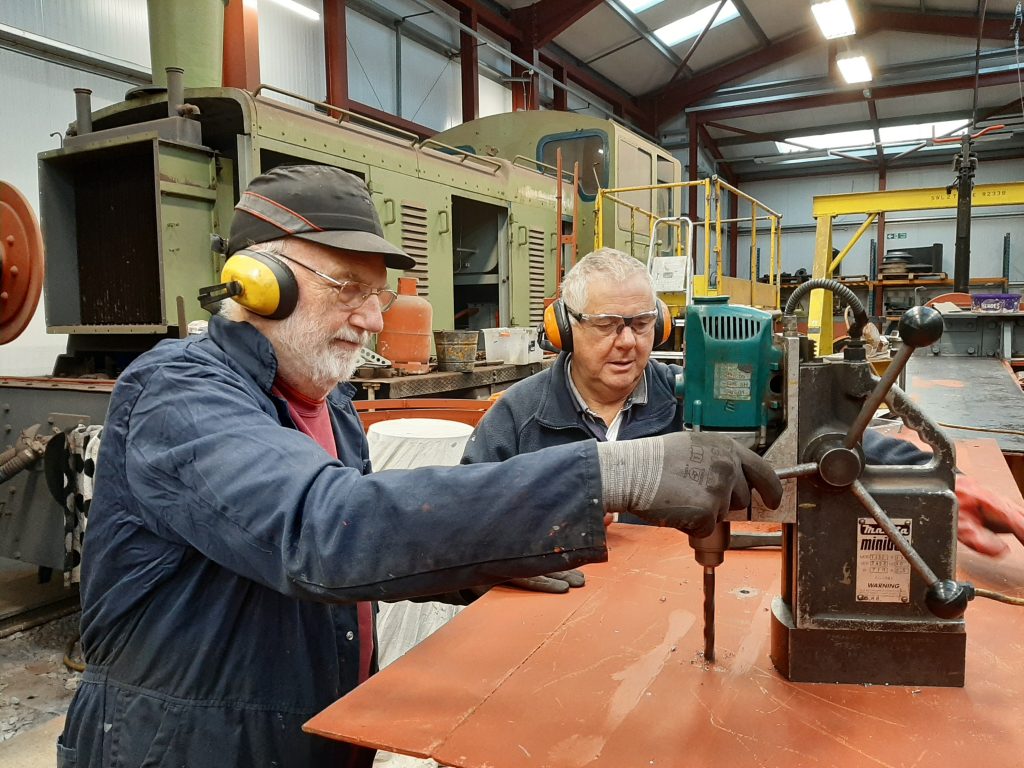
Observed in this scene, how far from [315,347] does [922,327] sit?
0.88 metres

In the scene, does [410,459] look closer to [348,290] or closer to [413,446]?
[413,446]

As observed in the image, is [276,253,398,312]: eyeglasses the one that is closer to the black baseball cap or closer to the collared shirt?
the black baseball cap

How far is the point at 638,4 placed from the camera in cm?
991

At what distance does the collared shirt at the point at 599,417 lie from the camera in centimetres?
201

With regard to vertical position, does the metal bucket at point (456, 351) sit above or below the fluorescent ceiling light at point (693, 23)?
below

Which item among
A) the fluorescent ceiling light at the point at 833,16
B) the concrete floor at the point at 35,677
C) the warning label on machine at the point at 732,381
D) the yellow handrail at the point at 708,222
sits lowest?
the concrete floor at the point at 35,677

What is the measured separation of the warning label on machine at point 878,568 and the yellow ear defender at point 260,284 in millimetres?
890

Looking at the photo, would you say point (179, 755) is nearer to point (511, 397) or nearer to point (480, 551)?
point (480, 551)

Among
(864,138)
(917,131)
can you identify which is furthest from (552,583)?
(864,138)

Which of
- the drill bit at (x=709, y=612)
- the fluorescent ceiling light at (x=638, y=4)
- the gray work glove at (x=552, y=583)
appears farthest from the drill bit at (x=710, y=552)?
the fluorescent ceiling light at (x=638, y=4)

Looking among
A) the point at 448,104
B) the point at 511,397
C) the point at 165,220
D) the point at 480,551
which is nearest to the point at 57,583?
the point at 165,220

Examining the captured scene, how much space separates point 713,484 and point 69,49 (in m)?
5.70

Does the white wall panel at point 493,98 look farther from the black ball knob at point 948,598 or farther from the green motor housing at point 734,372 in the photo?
the black ball knob at point 948,598

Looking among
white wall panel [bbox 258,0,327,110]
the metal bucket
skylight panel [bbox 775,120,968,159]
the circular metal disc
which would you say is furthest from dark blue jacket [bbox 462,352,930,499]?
skylight panel [bbox 775,120,968,159]
